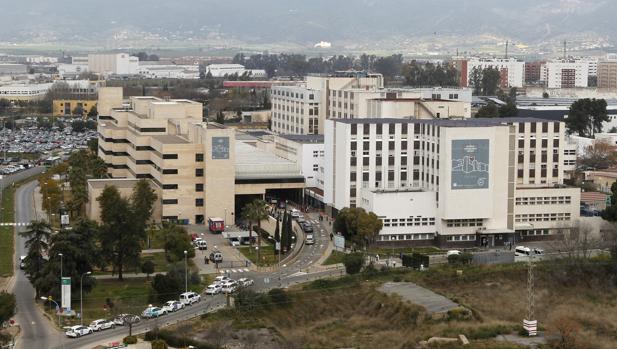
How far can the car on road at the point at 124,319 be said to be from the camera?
19.3m

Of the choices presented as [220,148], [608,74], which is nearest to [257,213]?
[220,148]

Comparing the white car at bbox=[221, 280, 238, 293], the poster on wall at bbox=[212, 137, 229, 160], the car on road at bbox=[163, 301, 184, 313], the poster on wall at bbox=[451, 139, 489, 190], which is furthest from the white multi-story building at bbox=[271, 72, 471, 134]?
the car on road at bbox=[163, 301, 184, 313]

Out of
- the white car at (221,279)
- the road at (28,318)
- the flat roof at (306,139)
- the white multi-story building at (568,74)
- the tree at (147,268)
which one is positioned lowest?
the road at (28,318)

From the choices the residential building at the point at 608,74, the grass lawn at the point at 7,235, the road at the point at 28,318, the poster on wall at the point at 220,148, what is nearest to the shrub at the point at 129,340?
the road at the point at 28,318

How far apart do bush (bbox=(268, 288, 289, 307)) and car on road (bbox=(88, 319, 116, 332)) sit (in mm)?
3175

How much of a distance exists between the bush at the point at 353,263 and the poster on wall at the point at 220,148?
704cm

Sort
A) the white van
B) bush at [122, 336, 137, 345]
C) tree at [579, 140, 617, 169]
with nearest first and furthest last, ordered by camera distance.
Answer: bush at [122, 336, 137, 345] < the white van < tree at [579, 140, 617, 169]

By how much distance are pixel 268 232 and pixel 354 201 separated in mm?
2196

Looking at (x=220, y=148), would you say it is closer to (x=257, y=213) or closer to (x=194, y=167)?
(x=194, y=167)

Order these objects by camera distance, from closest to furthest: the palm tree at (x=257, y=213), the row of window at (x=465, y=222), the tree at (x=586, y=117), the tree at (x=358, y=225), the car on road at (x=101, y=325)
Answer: the car on road at (x=101, y=325), the tree at (x=358, y=225), the palm tree at (x=257, y=213), the row of window at (x=465, y=222), the tree at (x=586, y=117)

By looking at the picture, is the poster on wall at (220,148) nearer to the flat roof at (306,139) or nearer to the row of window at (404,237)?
the flat roof at (306,139)

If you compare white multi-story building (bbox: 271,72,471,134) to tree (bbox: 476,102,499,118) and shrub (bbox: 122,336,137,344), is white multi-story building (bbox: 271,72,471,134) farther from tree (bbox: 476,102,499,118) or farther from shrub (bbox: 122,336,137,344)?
shrub (bbox: 122,336,137,344)

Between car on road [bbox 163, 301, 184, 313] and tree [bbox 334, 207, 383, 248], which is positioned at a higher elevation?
tree [bbox 334, 207, 383, 248]

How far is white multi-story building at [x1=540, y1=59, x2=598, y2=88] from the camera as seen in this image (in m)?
76.5
